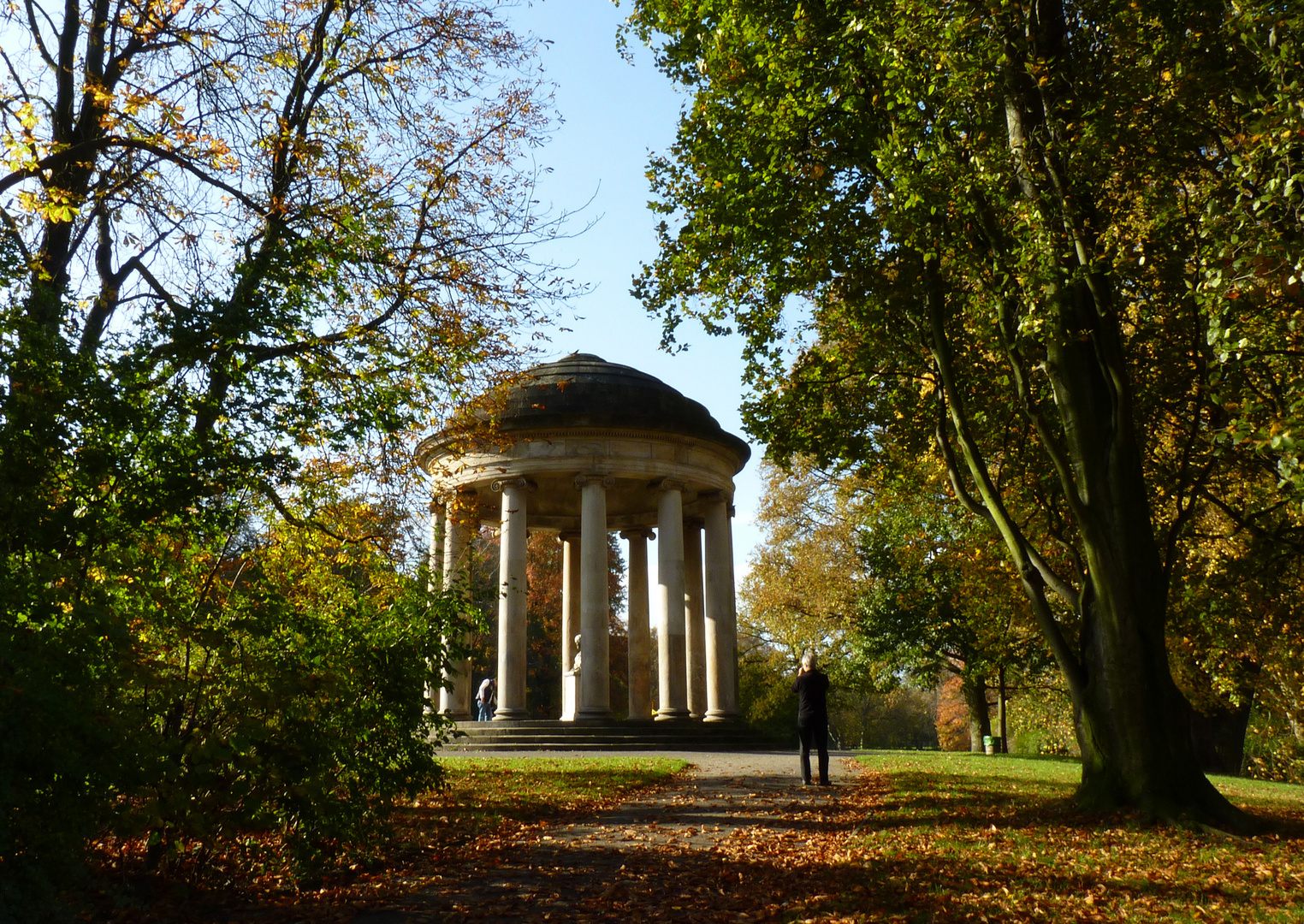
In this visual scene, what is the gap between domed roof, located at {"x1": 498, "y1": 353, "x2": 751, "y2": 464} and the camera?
85.8 ft

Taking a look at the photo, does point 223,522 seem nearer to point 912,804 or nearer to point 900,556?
point 912,804

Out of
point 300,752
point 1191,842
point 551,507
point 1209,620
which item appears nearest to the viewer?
point 300,752

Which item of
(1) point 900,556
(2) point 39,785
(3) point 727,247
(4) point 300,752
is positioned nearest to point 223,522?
(4) point 300,752

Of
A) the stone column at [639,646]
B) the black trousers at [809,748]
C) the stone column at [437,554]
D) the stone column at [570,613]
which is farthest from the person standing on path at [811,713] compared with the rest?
the stone column at [570,613]

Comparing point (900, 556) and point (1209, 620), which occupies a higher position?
point (900, 556)

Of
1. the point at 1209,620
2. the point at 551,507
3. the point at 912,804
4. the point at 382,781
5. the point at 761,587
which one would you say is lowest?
the point at 912,804

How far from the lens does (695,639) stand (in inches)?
1188

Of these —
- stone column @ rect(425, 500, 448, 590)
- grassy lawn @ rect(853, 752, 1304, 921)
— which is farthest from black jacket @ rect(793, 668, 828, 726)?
stone column @ rect(425, 500, 448, 590)

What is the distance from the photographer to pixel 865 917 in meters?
5.93

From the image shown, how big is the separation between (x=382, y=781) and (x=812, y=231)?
8230mm

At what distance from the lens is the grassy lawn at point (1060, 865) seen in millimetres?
6168

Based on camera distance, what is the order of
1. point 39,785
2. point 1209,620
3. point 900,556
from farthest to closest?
point 900,556
point 1209,620
point 39,785

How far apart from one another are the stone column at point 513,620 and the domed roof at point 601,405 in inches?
79.8

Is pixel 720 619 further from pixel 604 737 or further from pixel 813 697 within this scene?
pixel 813 697
